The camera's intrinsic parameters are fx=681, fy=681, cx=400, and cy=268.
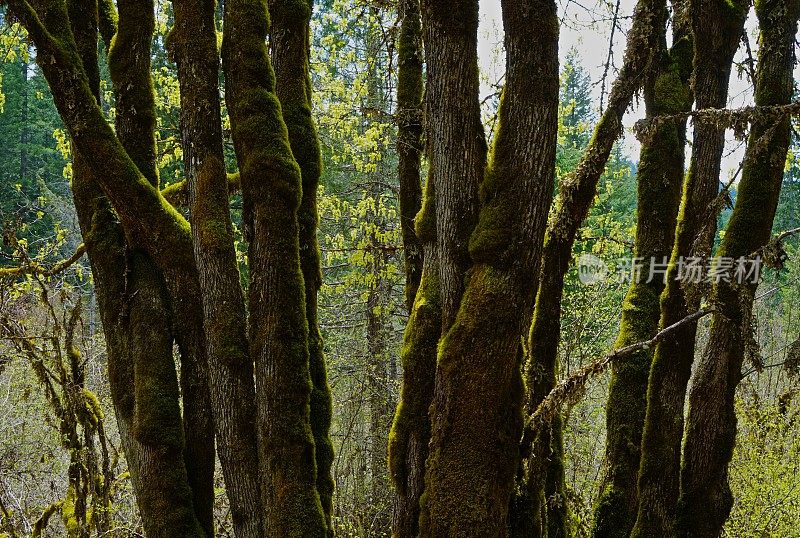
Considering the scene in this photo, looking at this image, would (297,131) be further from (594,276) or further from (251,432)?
(594,276)

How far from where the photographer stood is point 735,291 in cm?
464

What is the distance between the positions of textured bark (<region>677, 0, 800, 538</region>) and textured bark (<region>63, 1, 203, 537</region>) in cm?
362

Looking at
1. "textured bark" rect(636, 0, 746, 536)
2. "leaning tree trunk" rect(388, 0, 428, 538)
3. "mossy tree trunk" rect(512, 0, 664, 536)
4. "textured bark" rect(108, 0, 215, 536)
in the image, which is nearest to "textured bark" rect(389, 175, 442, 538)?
"leaning tree trunk" rect(388, 0, 428, 538)

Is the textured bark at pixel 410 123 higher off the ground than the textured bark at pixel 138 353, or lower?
higher

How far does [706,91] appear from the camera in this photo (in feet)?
17.6

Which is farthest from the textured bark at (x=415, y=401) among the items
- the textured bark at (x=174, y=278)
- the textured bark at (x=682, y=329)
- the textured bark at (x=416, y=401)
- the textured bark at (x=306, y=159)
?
the textured bark at (x=682, y=329)

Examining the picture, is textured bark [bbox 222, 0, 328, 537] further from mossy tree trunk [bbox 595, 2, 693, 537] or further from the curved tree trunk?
mossy tree trunk [bbox 595, 2, 693, 537]

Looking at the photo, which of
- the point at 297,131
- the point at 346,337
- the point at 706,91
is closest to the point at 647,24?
the point at 706,91

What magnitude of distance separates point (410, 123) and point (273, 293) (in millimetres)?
2624

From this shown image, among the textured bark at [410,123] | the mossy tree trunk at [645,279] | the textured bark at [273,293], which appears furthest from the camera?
the textured bark at [410,123]

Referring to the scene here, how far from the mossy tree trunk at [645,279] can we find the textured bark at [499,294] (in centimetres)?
260

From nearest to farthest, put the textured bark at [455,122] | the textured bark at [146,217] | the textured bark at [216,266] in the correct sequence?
the textured bark at [455,122] < the textured bark at [216,266] < the textured bark at [146,217]

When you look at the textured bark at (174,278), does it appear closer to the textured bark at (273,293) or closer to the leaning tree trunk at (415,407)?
the textured bark at (273,293)

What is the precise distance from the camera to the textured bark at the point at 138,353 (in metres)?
4.46
